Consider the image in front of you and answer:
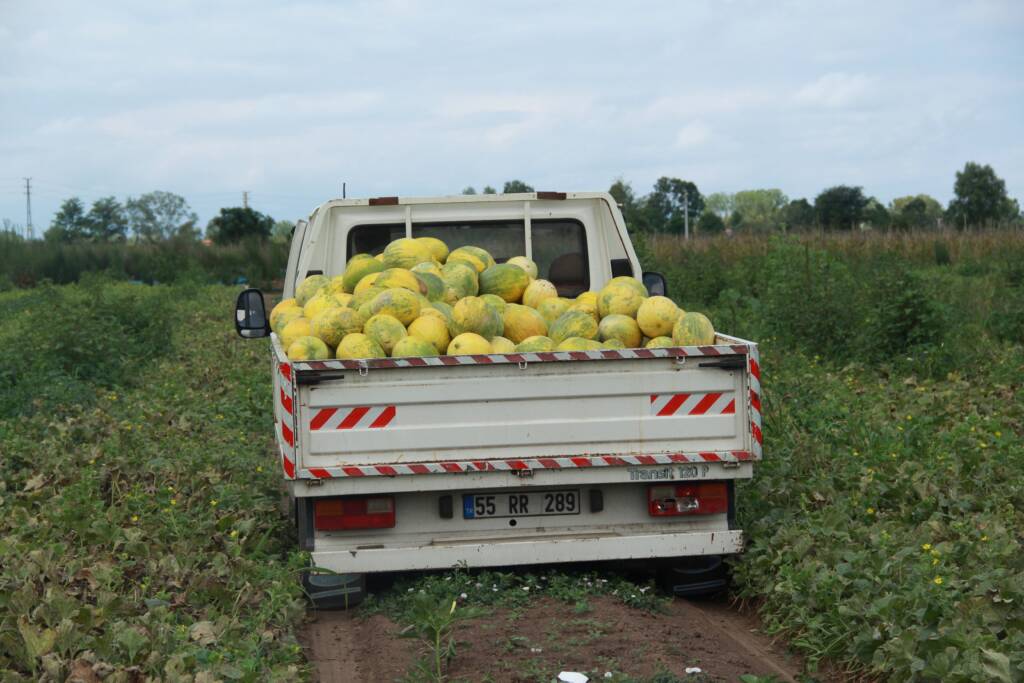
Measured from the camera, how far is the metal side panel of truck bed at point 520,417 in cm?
593

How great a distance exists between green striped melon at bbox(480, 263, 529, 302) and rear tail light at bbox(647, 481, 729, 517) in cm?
180

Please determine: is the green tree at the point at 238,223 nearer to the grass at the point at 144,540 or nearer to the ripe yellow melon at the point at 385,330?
the grass at the point at 144,540

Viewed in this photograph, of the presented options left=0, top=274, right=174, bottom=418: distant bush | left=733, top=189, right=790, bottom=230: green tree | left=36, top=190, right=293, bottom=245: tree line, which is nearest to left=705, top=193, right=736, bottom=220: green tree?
left=733, top=189, right=790, bottom=230: green tree

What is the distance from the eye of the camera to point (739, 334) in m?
15.8

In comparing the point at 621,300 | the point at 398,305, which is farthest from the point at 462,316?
the point at 621,300

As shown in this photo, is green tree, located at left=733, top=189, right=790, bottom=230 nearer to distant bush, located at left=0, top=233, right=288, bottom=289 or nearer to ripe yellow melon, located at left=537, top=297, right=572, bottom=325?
distant bush, located at left=0, top=233, right=288, bottom=289

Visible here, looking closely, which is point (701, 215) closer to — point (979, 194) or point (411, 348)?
point (979, 194)

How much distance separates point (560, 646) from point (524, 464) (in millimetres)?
1028

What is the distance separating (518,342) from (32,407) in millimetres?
5839

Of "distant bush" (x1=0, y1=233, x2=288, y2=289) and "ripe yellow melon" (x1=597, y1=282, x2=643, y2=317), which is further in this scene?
"distant bush" (x1=0, y1=233, x2=288, y2=289)

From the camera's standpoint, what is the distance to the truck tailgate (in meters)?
5.92

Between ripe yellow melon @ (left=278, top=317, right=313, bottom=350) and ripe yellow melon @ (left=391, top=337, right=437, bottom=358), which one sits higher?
ripe yellow melon @ (left=278, top=317, right=313, bottom=350)

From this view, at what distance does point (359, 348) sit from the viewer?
6273 millimetres

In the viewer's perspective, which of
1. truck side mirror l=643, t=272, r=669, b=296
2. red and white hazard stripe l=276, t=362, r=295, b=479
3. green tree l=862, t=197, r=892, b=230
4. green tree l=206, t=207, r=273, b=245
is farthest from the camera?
green tree l=206, t=207, r=273, b=245
